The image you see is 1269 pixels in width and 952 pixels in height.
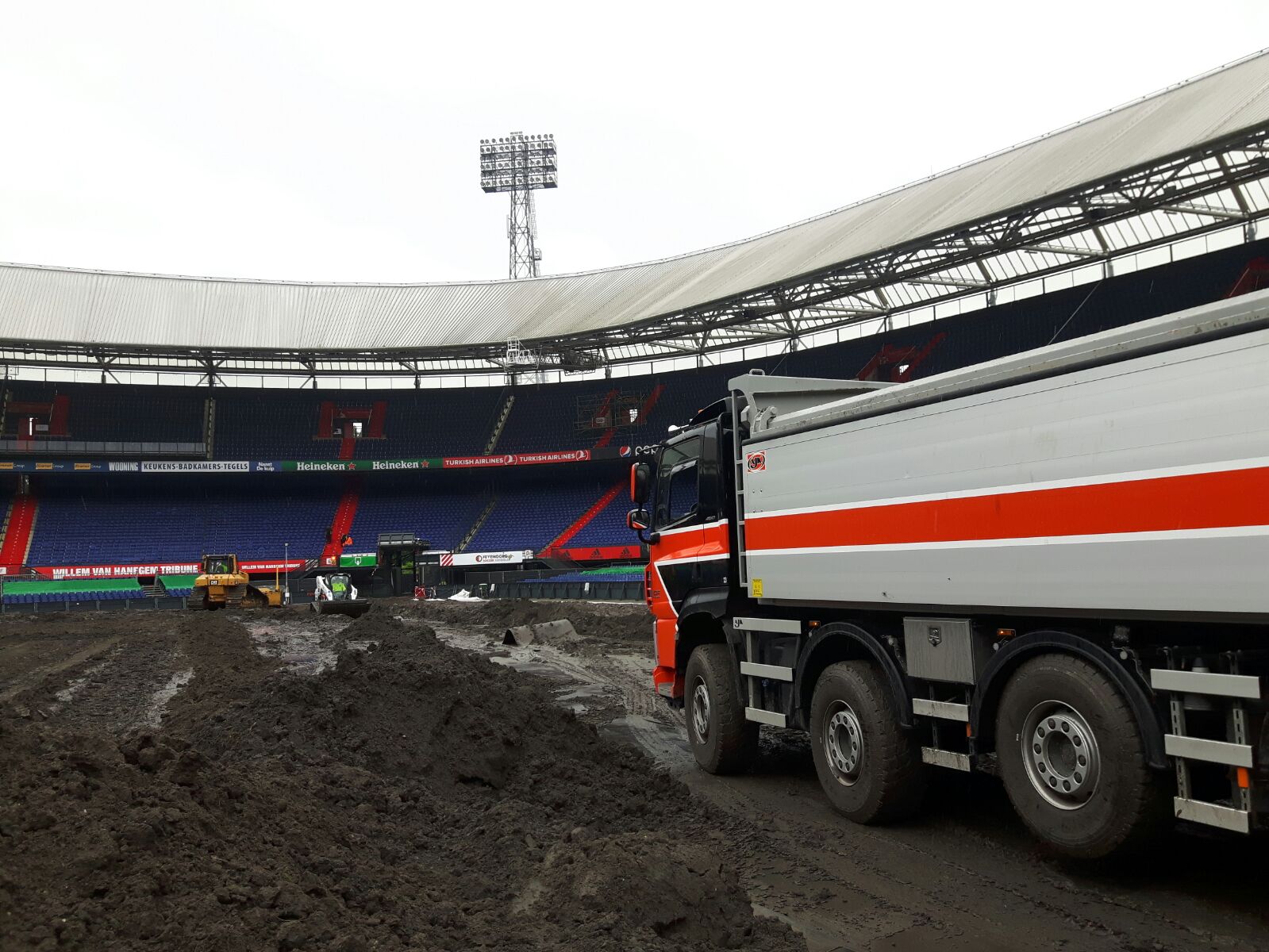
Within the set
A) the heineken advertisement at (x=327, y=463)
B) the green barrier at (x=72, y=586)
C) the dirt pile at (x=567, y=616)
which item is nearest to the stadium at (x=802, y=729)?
the dirt pile at (x=567, y=616)

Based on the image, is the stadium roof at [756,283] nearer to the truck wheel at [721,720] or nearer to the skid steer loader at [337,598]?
the skid steer loader at [337,598]

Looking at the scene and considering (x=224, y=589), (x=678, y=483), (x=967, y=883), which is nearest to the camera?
(x=967, y=883)

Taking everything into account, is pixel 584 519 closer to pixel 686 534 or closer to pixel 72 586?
pixel 72 586

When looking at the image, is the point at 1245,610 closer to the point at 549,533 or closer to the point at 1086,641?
the point at 1086,641

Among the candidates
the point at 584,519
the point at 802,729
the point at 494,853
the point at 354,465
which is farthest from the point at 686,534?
the point at 354,465

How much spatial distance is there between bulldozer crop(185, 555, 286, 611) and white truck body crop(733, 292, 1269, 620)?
29786 millimetres

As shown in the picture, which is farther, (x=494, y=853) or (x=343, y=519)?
(x=343, y=519)

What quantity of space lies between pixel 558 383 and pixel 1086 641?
4729 cm

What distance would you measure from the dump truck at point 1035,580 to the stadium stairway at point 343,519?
40702 millimetres

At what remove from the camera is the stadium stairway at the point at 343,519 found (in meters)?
45.5

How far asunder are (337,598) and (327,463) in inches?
462

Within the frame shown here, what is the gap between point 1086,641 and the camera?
16.0ft

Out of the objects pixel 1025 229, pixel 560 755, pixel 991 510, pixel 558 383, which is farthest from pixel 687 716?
pixel 558 383

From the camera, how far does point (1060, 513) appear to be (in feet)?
16.6
